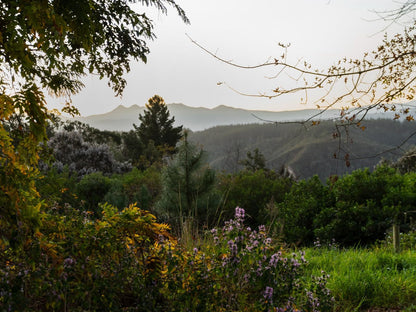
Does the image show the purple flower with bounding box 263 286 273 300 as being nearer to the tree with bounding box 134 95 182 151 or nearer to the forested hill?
the tree with bounding box 134 95 182 151

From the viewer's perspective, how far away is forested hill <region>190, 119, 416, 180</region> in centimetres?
7300

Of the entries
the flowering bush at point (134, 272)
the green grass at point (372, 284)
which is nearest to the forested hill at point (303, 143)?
the green grass at point (372, 284)

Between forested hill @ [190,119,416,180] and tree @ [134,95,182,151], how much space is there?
74.3ft

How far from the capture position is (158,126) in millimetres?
42969

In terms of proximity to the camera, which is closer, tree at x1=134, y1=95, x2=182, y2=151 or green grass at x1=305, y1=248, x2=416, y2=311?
green grass at x1=305, y1=248, x2=416, y2=311

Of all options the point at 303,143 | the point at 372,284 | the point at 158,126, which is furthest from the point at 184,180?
the point at 303,143

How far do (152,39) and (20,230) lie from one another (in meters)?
5.83

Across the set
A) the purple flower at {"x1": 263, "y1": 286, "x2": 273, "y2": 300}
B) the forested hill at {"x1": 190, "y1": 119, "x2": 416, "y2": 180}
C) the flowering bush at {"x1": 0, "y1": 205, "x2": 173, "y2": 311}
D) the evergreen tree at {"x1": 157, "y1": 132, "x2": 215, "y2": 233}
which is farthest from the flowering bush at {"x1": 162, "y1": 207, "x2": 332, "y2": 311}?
the forested hill at {"x1": 190, "y1": 119, "x2": 416, "y2": 180}

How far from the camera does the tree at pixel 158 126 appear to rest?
42.3 metres

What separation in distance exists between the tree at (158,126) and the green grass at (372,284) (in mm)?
37910

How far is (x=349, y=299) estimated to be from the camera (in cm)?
385

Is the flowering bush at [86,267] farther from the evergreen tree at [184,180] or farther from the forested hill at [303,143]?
the forested hill at [303,143]

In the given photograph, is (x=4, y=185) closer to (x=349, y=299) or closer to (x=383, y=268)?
(x=349, y=299)

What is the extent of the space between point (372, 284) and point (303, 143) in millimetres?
87727
